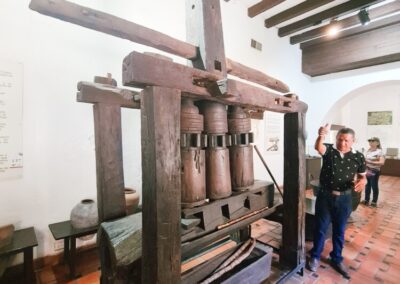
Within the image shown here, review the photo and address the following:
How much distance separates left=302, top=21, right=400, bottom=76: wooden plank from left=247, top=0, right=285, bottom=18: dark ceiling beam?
2141 millimetres

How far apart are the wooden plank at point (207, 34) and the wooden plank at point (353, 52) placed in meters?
4.59

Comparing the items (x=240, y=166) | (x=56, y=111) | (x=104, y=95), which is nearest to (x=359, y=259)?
(x=240, y=166)

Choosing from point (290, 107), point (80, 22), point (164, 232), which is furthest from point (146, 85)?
point (290, 107)

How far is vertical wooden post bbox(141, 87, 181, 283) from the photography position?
3.14 ft

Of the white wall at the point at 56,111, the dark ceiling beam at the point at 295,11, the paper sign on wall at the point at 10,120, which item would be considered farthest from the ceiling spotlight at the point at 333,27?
the paper sign on wall at the point at 10,120

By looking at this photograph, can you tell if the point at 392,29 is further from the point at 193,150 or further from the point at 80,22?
the point at 80,22

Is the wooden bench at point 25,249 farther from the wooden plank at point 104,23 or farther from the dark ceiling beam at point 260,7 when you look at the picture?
the dark ceiling beam at point 260,7

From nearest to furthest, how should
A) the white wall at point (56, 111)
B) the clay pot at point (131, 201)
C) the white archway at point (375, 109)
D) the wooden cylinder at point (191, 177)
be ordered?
1. the wooden cylinder at point (191, 177)
2. the white wall at point (56, 111)
3. the clay pot at point (131, 201)
4. the white archway at point (375, 109)

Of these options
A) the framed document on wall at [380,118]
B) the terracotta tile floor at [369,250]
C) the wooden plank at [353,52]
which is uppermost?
the wooden plank at [353,52]

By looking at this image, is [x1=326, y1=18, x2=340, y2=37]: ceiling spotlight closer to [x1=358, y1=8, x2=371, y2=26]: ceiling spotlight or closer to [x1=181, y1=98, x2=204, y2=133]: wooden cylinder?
[x1=358, y1=8, x2=371, y2=26]: ceiling spotlight

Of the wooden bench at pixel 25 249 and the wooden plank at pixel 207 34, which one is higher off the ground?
the wooden plank at pixel 207 34

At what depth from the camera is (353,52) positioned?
15.1ft

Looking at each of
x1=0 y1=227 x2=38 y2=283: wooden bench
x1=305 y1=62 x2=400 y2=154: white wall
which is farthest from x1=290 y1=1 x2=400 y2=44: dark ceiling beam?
x1=0 y1=227 x2=38 y2=283: wooden bench

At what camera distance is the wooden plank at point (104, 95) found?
1373mm
